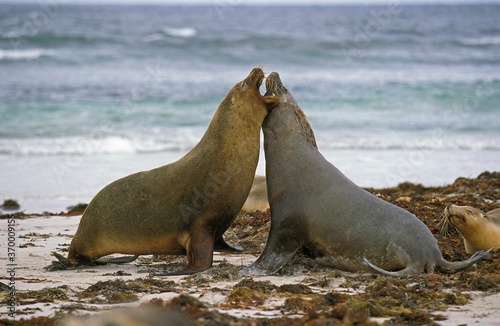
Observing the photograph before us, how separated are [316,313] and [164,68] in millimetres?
26088

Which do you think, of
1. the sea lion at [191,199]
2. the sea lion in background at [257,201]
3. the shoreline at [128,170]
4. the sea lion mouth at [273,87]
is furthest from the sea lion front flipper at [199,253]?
the shoreline at [128,170]

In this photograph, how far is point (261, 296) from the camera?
5.80 meters

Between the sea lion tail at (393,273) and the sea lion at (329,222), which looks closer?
the sea lion tail at (393,273)

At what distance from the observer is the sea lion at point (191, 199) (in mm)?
7090

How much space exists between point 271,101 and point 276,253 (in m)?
1.42

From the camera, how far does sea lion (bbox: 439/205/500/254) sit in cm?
746

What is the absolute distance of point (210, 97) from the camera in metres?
23.9

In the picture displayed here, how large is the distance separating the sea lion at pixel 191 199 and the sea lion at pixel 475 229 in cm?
191

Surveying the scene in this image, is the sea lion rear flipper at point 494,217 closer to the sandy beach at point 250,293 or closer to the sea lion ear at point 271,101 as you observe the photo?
the sandy beach at point 250,293

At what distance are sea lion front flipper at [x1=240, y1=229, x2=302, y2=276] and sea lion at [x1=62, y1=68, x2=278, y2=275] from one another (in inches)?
16.2

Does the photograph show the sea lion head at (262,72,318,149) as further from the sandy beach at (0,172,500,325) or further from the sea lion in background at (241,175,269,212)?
the sea lion in background at (241,175,269,212)

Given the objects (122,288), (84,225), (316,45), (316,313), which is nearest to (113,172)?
(84,225)

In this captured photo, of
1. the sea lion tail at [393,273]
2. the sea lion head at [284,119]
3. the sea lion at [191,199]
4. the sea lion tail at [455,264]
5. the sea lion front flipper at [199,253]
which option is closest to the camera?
the sea lion tail at [393,273]

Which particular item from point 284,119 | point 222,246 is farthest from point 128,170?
point 284,119
